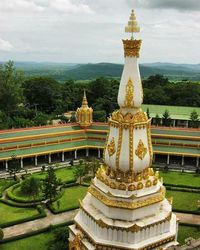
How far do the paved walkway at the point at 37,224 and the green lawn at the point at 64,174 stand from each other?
7.85m

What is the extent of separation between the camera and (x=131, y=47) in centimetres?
1558

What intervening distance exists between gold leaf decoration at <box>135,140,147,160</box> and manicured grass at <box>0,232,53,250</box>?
507 inches

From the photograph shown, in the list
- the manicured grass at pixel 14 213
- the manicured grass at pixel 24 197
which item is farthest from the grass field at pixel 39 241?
the manicured grass at pixel 24 197

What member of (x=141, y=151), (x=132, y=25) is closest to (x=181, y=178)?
(x=141, y=151)

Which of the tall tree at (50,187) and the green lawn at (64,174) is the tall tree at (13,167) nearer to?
the green lawn at (64,174)

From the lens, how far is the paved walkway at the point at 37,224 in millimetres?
26903

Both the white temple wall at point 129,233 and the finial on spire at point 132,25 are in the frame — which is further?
the white temple wall at point 129,233

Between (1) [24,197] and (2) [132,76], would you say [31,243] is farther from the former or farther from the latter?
(2) [132,76]

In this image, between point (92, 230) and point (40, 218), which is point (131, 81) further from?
point (40, 218)

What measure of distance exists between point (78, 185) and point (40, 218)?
7854 mm

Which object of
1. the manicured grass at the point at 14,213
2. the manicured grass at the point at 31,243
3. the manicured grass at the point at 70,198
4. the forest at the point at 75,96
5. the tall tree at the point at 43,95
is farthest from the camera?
the tall tree at the point at 43,95

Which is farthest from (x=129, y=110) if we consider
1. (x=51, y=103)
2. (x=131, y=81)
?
(x=51, y=103)

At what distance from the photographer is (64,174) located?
3978cm

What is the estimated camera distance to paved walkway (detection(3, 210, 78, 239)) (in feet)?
88.3
